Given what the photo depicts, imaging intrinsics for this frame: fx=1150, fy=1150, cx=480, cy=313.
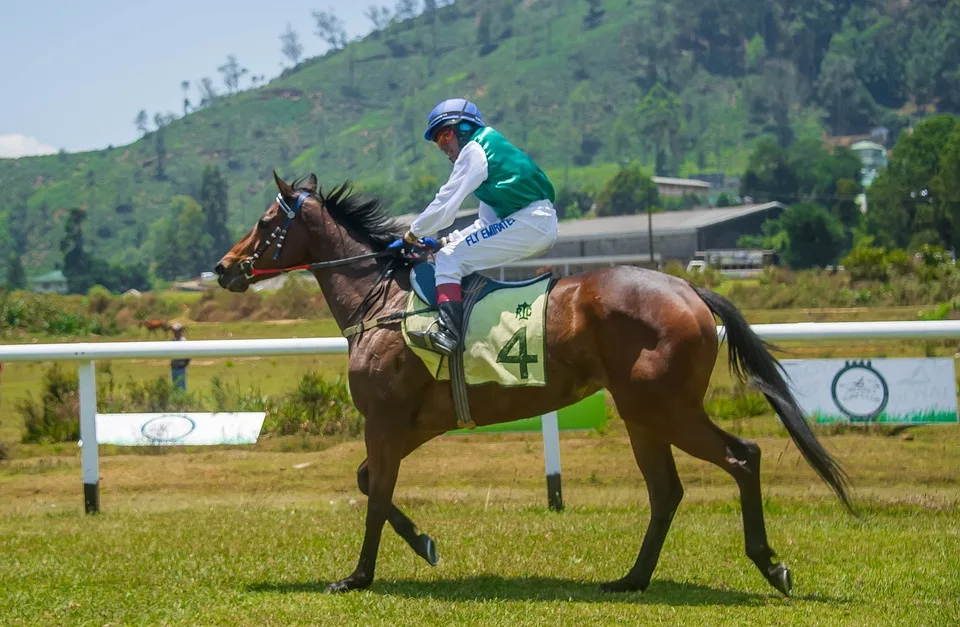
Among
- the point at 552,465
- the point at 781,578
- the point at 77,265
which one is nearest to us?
the point at 781,578

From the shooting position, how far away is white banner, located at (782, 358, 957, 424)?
8336mm

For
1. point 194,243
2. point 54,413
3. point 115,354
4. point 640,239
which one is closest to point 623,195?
point 640,239

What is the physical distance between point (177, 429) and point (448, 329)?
374 centimetres

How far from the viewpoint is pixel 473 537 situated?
749 centimetres

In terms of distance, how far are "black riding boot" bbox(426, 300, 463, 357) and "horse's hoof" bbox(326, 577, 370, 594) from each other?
134 cm

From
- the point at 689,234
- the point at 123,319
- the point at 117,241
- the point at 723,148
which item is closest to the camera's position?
the point at 123,319

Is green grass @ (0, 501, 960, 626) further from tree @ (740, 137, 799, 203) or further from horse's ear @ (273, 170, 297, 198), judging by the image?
tree @ (740, 137, 799, 203)

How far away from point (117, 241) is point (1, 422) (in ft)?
563

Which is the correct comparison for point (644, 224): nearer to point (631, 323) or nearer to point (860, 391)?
point (860, 391)

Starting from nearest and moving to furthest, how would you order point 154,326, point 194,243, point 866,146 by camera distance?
1. point 154,326
2. point 194,243
3. point 866,146

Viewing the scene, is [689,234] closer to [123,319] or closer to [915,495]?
[123,319]

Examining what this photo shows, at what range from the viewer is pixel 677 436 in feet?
20.1

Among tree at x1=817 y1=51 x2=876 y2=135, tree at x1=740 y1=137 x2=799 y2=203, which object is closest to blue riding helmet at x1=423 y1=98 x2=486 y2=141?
tree at x1=740 y1=137 x2=799 y2=203

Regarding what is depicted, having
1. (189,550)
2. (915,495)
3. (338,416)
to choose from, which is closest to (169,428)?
(338,416)
